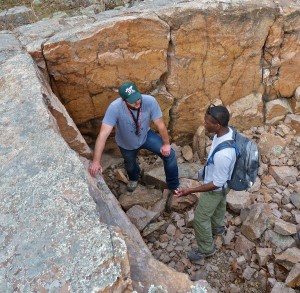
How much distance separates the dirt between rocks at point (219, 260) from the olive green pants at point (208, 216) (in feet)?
0.69

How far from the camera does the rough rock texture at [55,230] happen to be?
178cm

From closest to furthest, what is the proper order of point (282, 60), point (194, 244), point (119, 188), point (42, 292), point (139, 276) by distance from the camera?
point (42, 292) < point (139, 276) < point (194, 244) < point (119, 188) < point (282, 60)

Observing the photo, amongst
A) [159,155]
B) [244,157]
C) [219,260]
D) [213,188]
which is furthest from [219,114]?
[219,260]

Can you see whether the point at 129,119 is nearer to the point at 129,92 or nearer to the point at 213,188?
the point at 129,92

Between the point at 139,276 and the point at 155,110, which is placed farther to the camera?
the point at 155,110

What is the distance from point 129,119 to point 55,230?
192 centimetres

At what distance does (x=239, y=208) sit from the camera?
13.3 feet

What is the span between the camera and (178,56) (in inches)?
176

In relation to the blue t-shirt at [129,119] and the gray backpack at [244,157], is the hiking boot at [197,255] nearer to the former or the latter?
the gray backpack at [244,157]

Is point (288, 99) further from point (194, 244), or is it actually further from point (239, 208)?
point (194, 244)

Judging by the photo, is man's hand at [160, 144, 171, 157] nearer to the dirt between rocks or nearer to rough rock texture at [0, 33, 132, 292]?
the dirt between rocks

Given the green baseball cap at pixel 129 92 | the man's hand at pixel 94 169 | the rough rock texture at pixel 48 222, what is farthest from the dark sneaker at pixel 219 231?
the rough rock texture at pixel 48 222

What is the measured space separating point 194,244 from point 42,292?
7.74ft

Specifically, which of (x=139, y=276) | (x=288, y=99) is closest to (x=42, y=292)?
(x=139, y=276)
